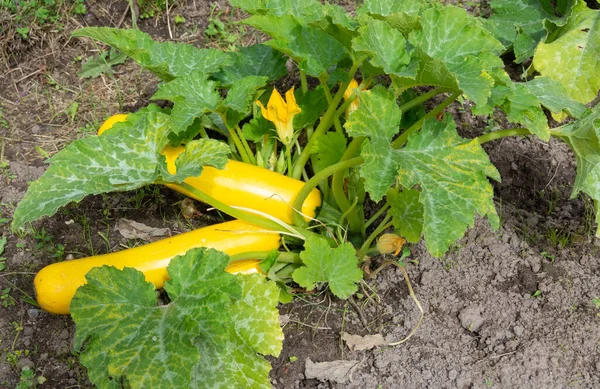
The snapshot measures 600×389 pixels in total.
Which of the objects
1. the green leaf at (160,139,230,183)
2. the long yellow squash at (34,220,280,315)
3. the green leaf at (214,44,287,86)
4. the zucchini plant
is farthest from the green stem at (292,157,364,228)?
the green leaf at (214,44,287,86)

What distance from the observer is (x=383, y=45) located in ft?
6.53

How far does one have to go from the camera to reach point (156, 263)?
235 centimetres

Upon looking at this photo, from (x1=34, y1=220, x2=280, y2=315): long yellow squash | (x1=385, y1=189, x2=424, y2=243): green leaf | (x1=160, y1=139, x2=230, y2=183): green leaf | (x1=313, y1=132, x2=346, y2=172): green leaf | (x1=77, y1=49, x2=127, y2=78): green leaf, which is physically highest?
(x1=160, y1=139, x2=230, y2=183): green leaf

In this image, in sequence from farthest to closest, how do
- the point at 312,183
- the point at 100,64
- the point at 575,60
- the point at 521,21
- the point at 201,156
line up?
the point at 100,64
the point at 521,21
the point at 575,60
the point at 312,183
the point at 201,156

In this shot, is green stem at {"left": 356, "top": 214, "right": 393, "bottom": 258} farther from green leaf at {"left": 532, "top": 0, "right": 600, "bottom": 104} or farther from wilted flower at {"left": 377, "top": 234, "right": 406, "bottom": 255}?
green leaf at {"left": 532, "top": 0, "right": 600, "bottom": 104}

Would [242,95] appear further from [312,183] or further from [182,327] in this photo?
[182,327]

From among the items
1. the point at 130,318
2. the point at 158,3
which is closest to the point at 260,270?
the point at 130,318

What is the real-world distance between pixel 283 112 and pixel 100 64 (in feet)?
4.45

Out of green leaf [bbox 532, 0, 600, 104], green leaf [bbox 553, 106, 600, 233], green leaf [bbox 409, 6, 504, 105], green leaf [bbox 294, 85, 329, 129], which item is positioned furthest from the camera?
green leaf [bbox 532, 0, 600, 104]

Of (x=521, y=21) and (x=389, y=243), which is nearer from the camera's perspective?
(x=389, y=243)

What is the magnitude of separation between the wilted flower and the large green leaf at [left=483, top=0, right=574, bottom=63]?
122 cm

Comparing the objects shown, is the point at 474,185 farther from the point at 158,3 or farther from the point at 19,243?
the point at 158,3

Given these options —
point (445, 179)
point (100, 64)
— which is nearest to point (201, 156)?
point (445, 179)

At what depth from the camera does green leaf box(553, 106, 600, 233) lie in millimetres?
2135
